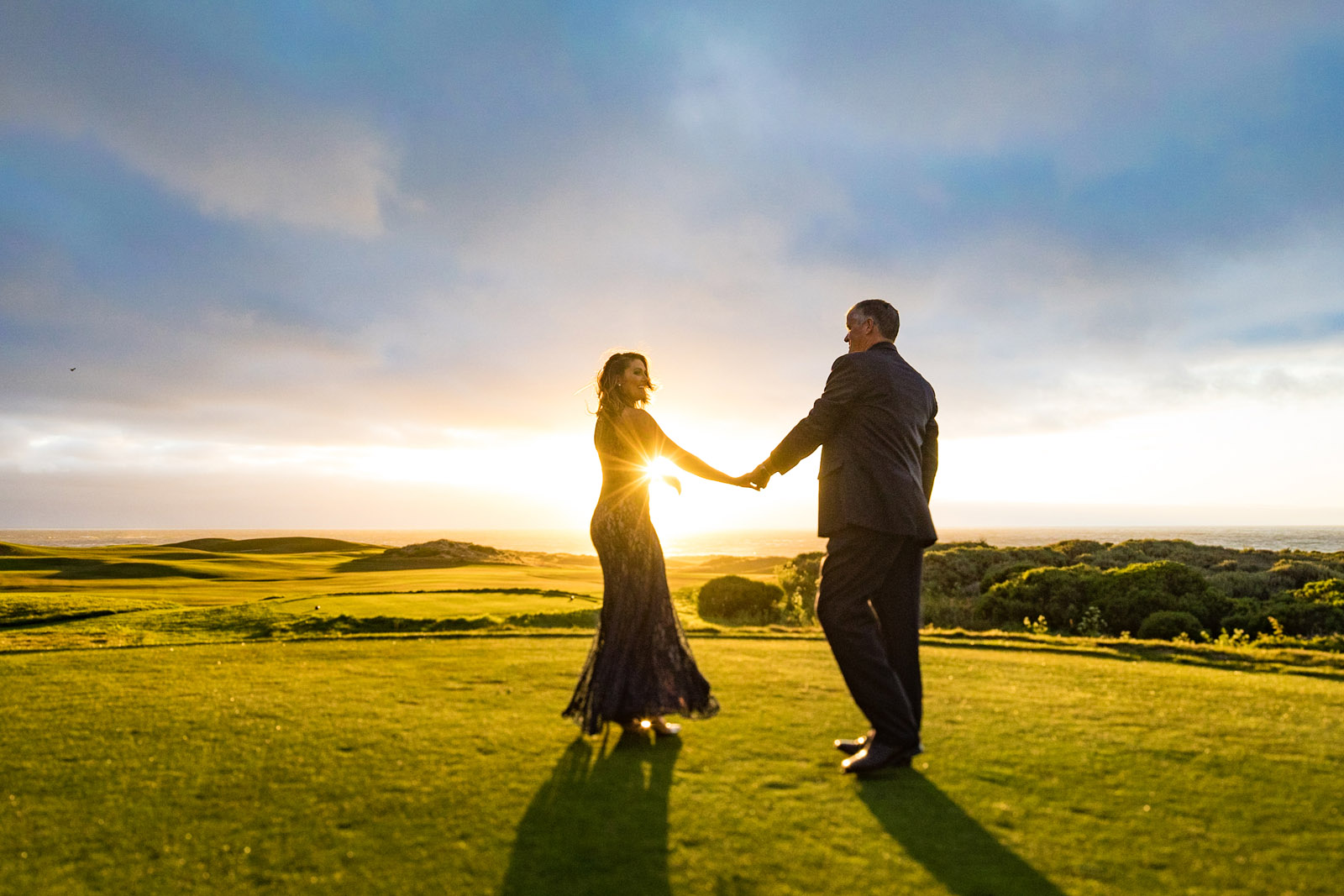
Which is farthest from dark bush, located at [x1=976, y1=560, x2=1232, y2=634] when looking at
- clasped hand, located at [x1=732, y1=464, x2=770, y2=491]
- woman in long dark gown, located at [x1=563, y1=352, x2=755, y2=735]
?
woman in long dark gown, located at [x1=563, y1=352, x2=755, y2=735]

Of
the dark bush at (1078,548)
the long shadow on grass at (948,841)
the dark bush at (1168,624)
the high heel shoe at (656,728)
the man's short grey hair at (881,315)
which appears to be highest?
the man's short grey hair at (881,315)

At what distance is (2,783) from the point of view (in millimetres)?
3609

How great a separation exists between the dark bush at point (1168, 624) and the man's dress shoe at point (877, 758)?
33.1 ft

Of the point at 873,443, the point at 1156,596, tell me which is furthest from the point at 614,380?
the point at 1156,596

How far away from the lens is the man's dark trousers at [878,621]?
3855 mm

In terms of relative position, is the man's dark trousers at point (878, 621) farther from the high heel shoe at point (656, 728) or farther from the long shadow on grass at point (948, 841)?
the high heel shoe at point (656, 728)

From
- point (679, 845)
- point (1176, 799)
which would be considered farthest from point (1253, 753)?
point (679, 845)

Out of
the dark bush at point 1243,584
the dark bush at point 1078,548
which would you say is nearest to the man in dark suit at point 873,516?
the dark bush at point 1243,584

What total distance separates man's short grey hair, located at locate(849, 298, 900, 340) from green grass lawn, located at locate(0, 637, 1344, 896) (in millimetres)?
2467

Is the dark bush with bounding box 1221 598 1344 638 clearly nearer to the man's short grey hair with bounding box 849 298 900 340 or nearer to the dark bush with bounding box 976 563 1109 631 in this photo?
the dark bush with bounding box 976 563 1109 631

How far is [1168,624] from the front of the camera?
11547 mm

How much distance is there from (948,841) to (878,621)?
1.47m

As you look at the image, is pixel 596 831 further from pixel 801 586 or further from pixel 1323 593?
pixel 801 586

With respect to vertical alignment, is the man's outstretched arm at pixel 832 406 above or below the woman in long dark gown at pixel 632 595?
above
